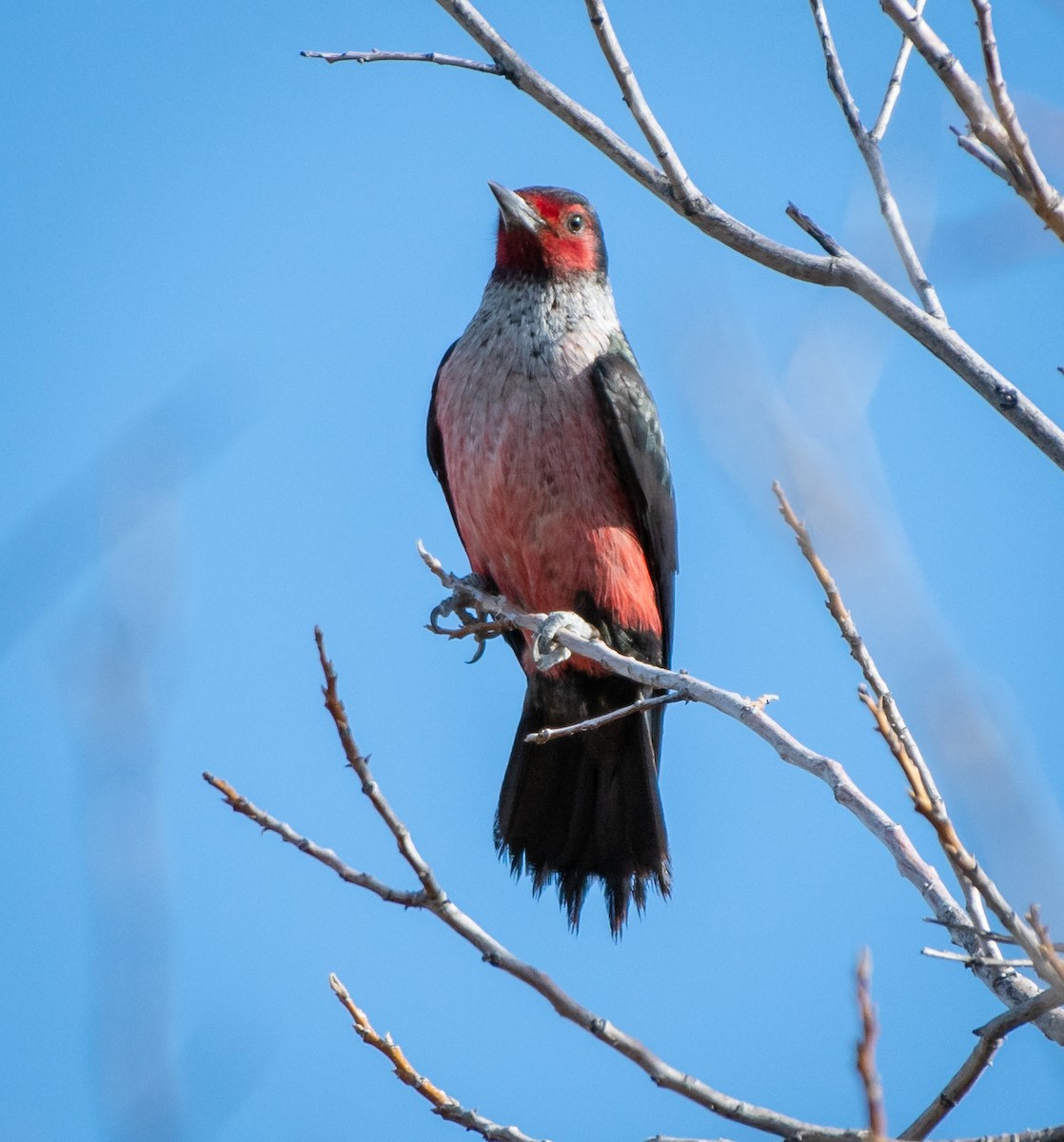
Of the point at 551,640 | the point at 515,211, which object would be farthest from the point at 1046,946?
the point at 515,211

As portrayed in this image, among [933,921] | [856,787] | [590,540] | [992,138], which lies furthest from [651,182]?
[590,540]

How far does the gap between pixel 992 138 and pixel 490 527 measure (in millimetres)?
3589

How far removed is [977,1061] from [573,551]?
3364mm

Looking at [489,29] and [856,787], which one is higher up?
[489,29]

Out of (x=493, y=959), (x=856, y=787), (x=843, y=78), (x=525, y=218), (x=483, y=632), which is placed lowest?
(x=493, y=959)

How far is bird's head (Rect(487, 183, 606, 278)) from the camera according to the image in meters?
6.26

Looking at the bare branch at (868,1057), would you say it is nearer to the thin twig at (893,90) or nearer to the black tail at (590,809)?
the thin twig at (893,90)

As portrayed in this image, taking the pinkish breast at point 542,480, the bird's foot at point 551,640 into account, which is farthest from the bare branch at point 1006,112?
the pinkish breast at point 542,480

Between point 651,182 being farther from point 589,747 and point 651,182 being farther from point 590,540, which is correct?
point 589,747

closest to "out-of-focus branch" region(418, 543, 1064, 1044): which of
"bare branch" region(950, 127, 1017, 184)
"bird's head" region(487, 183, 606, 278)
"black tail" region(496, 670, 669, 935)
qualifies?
"bare branch" region(950, 127, 1017, 184)

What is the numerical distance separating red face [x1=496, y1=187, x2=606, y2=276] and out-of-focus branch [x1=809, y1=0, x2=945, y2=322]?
2878 millimetres

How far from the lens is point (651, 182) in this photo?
336 cm

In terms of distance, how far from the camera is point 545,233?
20.9ft

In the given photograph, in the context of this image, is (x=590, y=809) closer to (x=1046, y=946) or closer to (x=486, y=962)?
(x=486, y=962)
